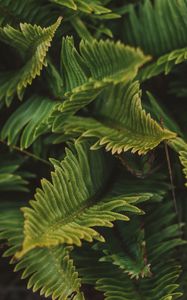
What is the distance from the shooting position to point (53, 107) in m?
1.53

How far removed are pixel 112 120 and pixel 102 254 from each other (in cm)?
35

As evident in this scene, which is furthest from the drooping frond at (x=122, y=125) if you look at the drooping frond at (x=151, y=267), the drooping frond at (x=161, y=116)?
the drooping frond at (x=151, y=267)

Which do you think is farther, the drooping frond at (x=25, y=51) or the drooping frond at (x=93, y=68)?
the drooping frond at (x=25, y=51)

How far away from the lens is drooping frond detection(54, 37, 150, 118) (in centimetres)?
125

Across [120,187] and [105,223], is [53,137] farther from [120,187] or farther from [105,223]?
[105,223]

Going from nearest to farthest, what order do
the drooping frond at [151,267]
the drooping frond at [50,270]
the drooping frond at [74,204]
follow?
the drooping frond at [74,204]
the drooping frond at [50,270]
the drooping frond at [151,267]

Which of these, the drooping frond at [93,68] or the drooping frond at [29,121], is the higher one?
the drooping frond at [93,68]

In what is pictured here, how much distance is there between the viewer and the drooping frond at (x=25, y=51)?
139cm

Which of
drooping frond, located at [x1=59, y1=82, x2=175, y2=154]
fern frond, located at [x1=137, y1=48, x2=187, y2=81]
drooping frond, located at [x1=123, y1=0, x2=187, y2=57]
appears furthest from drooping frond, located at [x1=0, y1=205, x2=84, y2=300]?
drooping frond, located at [x1=123, y1=0, x2=187, y2=57]

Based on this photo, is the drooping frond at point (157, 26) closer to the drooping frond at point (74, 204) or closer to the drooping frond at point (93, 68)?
the drooping frond at point (93, 68)

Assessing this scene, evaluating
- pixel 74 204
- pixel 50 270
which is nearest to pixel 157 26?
pixel 74 204

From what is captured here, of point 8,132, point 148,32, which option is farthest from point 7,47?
point 148,32

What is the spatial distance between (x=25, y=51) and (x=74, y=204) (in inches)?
17.9

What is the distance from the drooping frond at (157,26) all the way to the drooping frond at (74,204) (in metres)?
0.37
